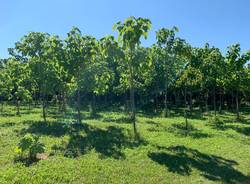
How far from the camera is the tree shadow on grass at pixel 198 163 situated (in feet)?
63.4

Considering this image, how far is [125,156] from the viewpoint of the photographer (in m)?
21.4

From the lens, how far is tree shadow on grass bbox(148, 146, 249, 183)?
1931 cm

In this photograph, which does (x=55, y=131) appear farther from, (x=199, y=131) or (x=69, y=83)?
(x=199, y=131)

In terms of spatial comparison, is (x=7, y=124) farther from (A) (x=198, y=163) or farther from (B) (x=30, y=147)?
(A) (x=198, y=163)

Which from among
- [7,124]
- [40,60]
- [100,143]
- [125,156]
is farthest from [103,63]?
[125,156]

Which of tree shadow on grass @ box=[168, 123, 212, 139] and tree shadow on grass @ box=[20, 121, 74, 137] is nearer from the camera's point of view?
tree shadow on grass @ box=[20, 121, 74, 137]

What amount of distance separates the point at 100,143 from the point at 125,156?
4037 mm

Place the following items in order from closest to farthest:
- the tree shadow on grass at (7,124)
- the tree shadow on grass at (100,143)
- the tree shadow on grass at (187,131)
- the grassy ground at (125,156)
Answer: the grassy ground at (125,156) → the tree shadow on grass at (100,143) → the tree shadow on grass at (187,131) → the tree shadow on grass at (7,124)

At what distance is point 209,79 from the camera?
48.8m

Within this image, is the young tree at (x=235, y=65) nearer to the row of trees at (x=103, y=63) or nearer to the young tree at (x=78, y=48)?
the row of trees at (x=103, y=63)

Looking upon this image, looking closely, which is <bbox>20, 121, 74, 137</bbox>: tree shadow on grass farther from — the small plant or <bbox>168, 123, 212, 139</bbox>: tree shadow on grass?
<bbox>168, 123, 212, 139</bbox>: tree shadow on grass

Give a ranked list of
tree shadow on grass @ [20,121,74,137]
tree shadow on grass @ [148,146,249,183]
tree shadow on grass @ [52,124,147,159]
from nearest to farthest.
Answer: tree shadow on grass @ [148,146,249,183]
tree shadow on grass @ [52,124,147,159]
tree shadow on grass @ [20,121,74,137]

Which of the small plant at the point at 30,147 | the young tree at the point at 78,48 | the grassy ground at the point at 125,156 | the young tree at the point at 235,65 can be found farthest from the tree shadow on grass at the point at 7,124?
the young tree at the point at 235,65

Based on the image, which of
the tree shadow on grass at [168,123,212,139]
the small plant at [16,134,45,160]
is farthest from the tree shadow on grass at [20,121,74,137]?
the tree shadow on grass at [168,123,212,139]
